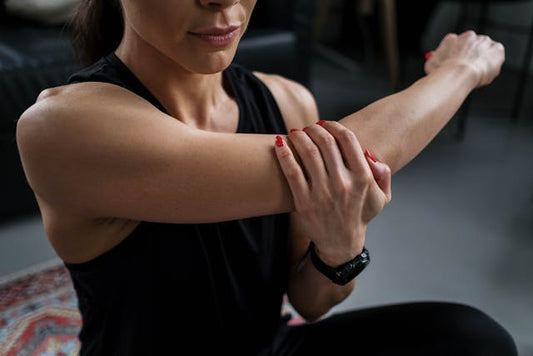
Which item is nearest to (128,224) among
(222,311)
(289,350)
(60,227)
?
(60,227)

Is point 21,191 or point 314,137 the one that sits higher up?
point 314,137

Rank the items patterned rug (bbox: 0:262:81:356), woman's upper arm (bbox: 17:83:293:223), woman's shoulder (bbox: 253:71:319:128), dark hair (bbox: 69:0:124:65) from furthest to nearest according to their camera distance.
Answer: patterned rug (bbox: 0:262:81:356)
woman's shoulder (bbox: 253:71:319:128)
dark hair (bbox: 69:0:124:65)
woman's upper arm (bbox: 17:83:293:223)

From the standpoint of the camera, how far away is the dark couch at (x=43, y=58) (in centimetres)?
184

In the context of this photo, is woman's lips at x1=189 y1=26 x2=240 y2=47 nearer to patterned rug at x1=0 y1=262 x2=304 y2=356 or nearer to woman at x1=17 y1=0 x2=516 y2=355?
woman at x1=17 y1=0 x2=516 y2=355

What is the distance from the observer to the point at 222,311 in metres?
0.84

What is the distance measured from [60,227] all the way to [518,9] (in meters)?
3.44

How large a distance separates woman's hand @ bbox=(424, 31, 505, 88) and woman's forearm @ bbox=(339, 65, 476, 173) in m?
0.05

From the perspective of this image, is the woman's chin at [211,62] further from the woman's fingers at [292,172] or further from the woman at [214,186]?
the woman's fingers at [292,172]

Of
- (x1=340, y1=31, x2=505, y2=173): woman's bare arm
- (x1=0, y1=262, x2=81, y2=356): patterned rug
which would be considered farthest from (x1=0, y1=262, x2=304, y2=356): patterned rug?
(x1=340, y1=31, x2=505, y2=173): woman's bare arm

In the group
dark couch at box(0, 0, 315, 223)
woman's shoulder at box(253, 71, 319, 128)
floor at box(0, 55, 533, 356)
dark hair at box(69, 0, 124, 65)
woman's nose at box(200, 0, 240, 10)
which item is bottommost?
floor at box(0, 55, 533, 356)

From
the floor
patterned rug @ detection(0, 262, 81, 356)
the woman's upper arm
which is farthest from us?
the floor

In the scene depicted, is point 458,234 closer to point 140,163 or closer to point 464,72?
point 464,72

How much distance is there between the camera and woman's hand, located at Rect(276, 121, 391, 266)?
602 millimetres

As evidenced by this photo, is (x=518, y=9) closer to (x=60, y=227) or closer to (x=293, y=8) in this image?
(x=293, y=8)
